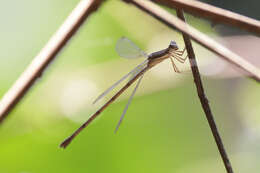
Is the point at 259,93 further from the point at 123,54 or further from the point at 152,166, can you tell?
the point at 123,54

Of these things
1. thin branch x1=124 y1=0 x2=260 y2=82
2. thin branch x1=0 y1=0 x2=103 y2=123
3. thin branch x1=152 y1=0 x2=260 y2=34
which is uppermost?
thin branch x1=152 y1=0 x2=260 y2=34

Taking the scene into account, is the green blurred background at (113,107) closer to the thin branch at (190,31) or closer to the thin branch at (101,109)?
the thin branch at (101,109)

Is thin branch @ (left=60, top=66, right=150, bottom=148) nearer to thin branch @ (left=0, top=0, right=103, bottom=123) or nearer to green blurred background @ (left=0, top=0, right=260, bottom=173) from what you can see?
green blurred background @ (left=0, top=0, right=260, bottom=173)

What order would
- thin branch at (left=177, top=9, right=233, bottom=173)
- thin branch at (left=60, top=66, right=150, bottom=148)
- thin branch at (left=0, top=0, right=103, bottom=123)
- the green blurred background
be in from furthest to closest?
the green blurred background < thin branch at (left=60, top=66, right=150, bottom=148) < thin branch at (left=177, top=9, right=233, bottom=173) < thin branch at (left=0, top=0, right=103, bottom=123)

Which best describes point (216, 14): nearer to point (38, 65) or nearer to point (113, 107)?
point (38, 65)

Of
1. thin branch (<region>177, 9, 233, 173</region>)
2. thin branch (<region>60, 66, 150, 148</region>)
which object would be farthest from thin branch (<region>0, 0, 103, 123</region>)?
thin branch (<region>60, 66, 150, 148</region>)

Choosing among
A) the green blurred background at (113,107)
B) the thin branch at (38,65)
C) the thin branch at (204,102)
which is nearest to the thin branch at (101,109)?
the green blurred background at (113,107)

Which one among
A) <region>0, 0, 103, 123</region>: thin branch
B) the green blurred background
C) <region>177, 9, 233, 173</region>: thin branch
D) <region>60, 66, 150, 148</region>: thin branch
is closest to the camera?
<region>0, 0, 103, 123</region>: thin branch
